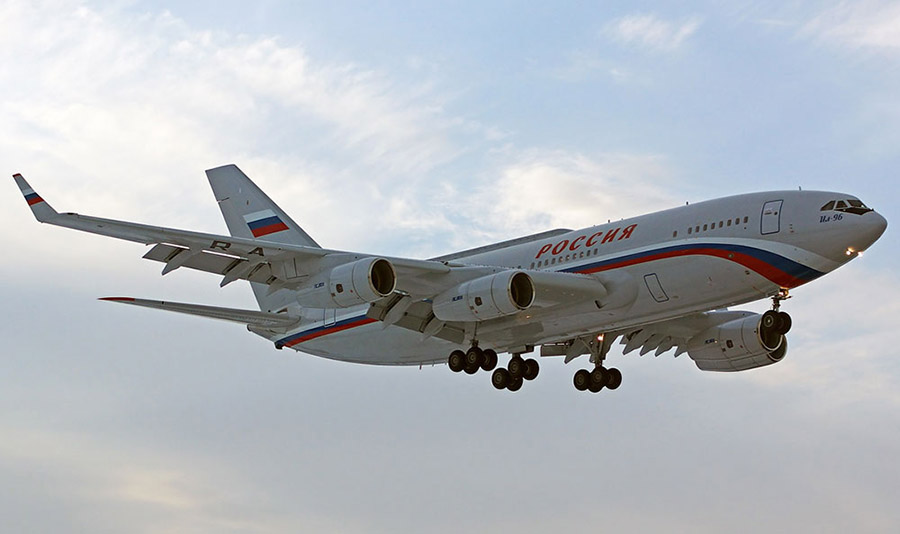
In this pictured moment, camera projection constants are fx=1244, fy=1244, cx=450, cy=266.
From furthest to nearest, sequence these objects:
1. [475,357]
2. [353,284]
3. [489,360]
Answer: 1. [489,360]
2. [475,357]
3. [353,284]

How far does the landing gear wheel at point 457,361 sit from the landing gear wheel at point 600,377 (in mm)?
5483

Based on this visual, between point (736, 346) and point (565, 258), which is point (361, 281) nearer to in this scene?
point (565, 258)

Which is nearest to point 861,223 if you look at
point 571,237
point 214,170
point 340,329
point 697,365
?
point 571,237

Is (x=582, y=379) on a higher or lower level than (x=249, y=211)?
lower

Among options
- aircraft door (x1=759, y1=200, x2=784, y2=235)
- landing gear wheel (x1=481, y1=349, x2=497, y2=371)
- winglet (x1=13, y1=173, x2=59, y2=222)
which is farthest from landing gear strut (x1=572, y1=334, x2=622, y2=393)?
winglet (x1=13, y1=173, x2=59, y2=222)

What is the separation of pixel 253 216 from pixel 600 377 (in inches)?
554

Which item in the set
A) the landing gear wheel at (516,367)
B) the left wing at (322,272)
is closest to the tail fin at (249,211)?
the left wing at (322,272)

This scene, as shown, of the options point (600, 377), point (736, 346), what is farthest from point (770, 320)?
point (600, 377)

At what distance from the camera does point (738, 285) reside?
1337 inches

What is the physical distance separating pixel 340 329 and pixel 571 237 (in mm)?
8931

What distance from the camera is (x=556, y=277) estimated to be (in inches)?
1385

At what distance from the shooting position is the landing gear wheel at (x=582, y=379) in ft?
137

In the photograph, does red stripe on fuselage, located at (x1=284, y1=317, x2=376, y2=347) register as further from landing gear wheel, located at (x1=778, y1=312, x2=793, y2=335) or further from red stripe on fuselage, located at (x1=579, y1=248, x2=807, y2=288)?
landing gear wheel, located at (x1=778, y1=312, x2=793, y2=335)

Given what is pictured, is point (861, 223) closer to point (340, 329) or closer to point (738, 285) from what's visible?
point (738, 285)
